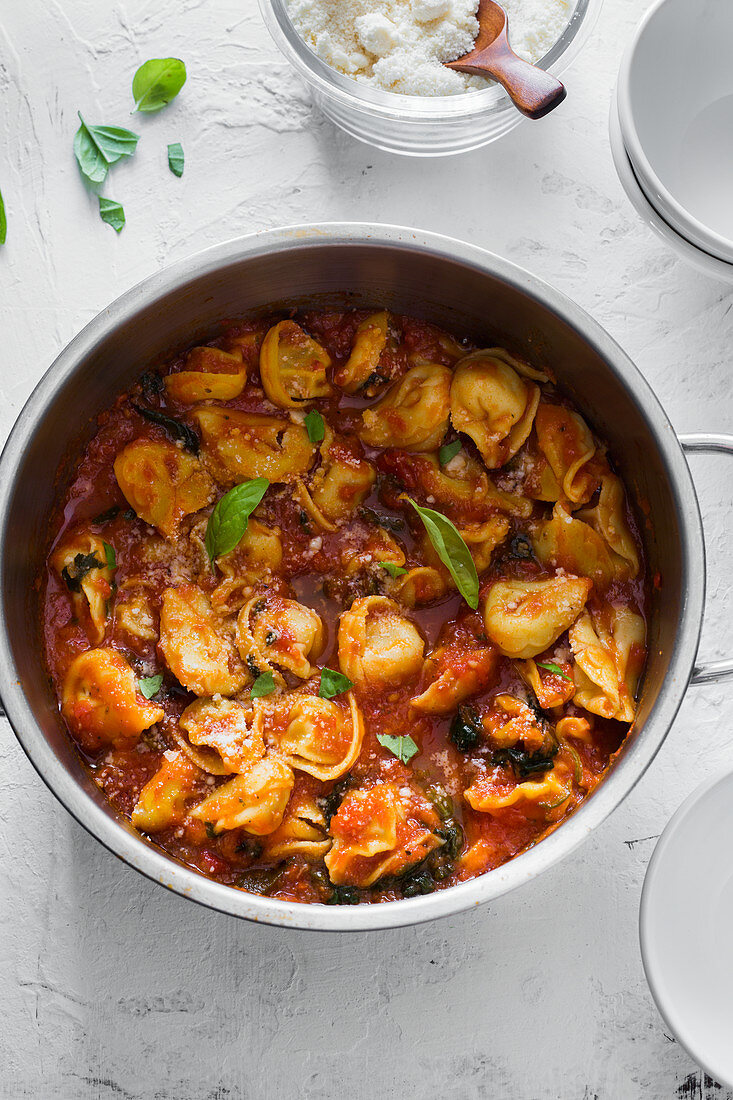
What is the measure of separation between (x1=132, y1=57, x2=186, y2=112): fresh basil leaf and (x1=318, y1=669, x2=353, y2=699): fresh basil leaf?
2.03 m

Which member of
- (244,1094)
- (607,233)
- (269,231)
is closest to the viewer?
(269,231)

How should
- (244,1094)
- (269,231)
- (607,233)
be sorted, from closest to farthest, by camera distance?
1. (269,231)
2. (244,1094)
3. (607,233)

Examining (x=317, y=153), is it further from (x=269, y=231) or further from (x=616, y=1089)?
(x=616, y=1089)

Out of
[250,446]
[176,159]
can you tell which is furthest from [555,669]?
[176,159]

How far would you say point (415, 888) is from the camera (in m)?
2.96

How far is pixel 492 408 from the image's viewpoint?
315 cm

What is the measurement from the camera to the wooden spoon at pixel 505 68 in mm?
2971

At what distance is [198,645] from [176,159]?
65.6 inches

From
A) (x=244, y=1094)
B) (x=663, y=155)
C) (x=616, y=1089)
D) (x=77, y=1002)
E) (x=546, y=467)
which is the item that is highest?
(x=663, y=155)

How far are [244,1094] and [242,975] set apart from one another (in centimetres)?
38

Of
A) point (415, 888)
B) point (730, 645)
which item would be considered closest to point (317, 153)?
point (730, 645)

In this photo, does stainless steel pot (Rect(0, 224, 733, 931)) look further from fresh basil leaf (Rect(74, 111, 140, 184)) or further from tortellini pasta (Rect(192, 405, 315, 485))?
fresh basil leaf (Rect(74, 111, 140, 184))

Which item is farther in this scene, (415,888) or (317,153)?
(317,153)

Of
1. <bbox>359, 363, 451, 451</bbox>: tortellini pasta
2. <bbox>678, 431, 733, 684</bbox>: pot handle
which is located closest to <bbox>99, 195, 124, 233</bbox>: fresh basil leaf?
<bbox>359, 363, 451, 451</bbox>: tortellini pasta
